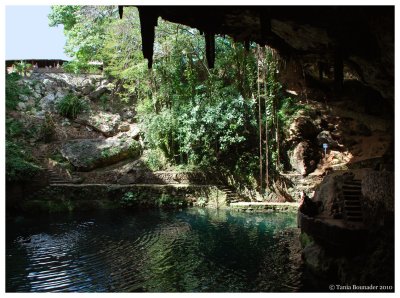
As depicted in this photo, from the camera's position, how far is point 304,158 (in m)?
20.2

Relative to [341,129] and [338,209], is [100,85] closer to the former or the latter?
[341,129]

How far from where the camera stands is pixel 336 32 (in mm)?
8305

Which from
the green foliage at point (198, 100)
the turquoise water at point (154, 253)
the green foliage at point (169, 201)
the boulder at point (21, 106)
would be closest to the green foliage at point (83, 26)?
the green foliage at point (198, 100)

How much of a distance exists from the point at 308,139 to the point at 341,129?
1.85 meters

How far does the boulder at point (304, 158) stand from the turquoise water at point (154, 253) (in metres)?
3.82

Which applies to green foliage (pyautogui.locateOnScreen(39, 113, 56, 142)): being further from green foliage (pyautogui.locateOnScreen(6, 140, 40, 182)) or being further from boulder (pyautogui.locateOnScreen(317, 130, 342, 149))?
boulder (pyautogui.locateOnScreen(317, 130, 342, 149))

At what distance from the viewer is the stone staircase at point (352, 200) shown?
31.0 feet

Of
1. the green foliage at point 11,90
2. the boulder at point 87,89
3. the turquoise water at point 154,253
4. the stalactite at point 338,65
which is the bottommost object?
the turquoise water at point 154,253

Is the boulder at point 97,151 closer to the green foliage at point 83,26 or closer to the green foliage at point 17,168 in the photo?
the green foliage at point 17,168

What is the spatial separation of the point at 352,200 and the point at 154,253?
6.10 meters

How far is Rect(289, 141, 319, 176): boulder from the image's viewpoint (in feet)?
66.0

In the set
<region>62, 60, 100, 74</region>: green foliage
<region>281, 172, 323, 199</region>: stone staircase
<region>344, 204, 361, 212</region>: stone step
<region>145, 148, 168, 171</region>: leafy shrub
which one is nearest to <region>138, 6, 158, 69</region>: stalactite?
<region>344, 204, 361, 212</region>: stone step

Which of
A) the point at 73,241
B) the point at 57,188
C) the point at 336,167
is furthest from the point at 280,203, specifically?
the point at 57,188
